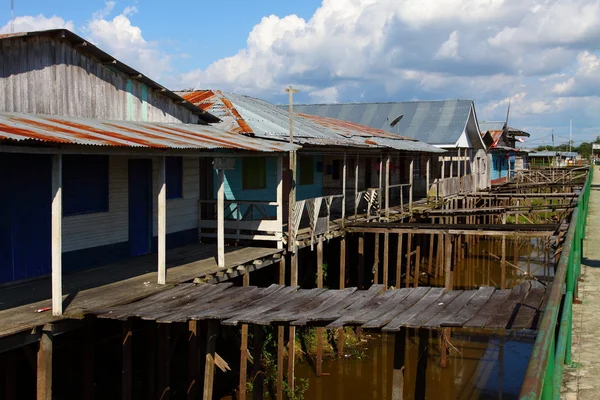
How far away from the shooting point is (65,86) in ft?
35.2

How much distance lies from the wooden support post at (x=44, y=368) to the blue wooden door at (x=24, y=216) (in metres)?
2.71

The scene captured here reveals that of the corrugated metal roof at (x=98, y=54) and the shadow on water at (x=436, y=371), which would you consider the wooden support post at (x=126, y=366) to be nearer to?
the corrugated metal roof at (x=98, y=54)

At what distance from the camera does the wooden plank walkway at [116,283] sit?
25.4 feet

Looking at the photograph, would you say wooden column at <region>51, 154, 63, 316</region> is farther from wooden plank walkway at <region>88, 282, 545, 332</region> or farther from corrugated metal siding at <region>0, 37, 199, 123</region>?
corrugated metal siding at <region>0, 37, 199, 123</region>

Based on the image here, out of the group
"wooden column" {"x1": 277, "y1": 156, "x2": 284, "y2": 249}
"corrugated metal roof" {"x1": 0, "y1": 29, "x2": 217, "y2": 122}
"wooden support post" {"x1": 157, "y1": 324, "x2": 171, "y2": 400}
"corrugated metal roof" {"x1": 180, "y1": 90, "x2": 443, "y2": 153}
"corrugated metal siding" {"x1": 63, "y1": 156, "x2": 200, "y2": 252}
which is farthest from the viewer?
"corrugated metal roof" {"x1": 180, "y1": 90, "x2": 443, "y2": 153}

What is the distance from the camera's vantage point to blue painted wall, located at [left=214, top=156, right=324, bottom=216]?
1485 centimetres

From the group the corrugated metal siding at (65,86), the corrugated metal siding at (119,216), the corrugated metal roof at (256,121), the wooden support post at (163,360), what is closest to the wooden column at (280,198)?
the corrugated metal roof at (256,121)

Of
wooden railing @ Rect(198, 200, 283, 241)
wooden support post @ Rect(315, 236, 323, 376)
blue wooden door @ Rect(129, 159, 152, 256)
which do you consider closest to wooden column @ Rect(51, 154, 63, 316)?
blue wooden door @ Rect(129, 159, 152, 256)

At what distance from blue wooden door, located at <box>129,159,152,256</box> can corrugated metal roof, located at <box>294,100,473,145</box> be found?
1772cm

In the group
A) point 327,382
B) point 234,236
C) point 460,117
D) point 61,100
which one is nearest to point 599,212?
point 327,382

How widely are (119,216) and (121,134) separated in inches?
116

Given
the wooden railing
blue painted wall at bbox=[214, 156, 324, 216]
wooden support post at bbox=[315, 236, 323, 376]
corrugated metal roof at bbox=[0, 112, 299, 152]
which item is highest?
corrugated metal roof at bbox=[0, 112, 299, 152]

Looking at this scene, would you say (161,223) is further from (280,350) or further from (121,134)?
(280,350)

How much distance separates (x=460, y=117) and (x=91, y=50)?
2079 centimetres
